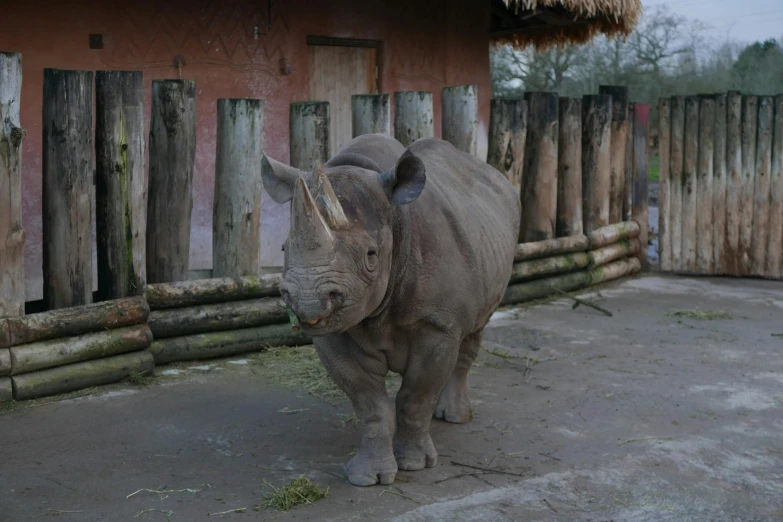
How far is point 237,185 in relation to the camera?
7.20 metres

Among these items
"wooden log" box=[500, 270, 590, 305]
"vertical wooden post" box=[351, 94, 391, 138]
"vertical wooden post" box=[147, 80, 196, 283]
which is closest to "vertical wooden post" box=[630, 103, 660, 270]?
"wooden log" box=[500, 270, 590, 305]

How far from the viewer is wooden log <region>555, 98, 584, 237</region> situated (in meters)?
9.84

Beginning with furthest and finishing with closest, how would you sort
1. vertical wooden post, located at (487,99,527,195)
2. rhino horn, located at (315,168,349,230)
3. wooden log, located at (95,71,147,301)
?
vertical wooden post, located at (487,99,527,195)
wooden log, located at (95,71,147,301)
rhino horn, located at (315,168,349,230)

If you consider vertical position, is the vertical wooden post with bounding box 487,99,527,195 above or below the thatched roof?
below

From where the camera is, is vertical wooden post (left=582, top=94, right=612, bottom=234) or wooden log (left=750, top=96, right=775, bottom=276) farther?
wooden log (left=750, top=96, right=775, bottom=276)

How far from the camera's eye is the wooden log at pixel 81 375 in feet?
19.6

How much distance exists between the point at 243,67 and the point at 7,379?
Answer: 16.4 feet

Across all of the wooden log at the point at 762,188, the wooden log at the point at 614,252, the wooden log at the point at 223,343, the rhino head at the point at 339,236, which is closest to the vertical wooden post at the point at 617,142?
the wooden log at the point at 614,252

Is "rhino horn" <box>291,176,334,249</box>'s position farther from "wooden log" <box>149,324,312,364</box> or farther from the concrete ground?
"wooden log" <box>149,324,312,364</box>

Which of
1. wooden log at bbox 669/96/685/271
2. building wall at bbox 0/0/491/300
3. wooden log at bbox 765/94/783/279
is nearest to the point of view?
building wall at bbox 0/0/491/300

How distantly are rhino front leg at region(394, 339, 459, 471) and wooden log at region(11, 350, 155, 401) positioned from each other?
2195 mm

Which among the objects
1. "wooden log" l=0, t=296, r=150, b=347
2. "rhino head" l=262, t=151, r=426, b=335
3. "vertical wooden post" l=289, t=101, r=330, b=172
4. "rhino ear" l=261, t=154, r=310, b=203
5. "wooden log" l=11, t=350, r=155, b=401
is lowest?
"wooden log" l=11, t=350, r=155, b=401

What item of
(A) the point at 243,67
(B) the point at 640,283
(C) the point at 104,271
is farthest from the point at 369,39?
(C) the point at 104,271

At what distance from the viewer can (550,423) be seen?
18.9 ft
